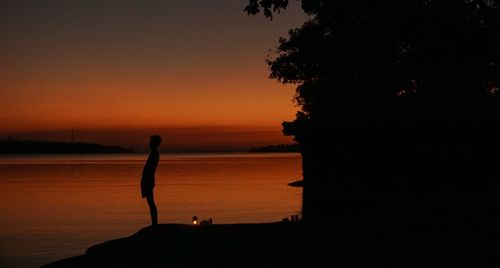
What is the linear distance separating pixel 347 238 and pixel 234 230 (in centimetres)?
352

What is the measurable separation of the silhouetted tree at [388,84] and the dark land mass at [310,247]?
16.3ft

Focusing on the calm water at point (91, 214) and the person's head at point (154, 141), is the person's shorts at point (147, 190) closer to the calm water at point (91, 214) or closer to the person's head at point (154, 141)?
the person's head at point (154, 141)

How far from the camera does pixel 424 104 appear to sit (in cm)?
3359

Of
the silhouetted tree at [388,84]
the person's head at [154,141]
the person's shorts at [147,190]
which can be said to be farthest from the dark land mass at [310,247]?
the silhouetted tree at [388,84]

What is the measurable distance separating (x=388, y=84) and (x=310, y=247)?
20.0 meters

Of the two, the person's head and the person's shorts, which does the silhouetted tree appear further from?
the person's shorts

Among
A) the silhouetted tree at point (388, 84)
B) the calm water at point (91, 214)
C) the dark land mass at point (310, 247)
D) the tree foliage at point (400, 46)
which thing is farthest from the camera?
the calm water at point (91, 214)

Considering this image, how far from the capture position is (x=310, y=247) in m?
13.5

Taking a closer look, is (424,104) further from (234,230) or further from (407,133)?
(234,230)

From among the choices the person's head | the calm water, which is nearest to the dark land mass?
the person's head

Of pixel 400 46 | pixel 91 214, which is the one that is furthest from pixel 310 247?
pixel 91 214

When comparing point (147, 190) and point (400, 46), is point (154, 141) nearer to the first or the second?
point (147, 190)

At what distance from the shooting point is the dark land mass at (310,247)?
39.5ft

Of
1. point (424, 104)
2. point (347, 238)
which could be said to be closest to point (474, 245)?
point (347, 238)
